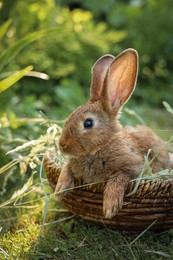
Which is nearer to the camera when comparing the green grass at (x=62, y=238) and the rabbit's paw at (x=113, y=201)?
the rabbit's paw at (x=113, y=201)

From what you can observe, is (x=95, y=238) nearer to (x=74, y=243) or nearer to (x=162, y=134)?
(x=74, y=243)

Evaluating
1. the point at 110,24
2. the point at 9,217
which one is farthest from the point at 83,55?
the point at 9,217

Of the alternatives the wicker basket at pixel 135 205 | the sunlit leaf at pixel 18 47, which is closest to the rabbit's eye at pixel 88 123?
the wicker basket at pixel 135 205

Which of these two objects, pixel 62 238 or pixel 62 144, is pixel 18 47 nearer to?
pixel 62 144

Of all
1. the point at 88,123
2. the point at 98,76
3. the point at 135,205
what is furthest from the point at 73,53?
the point at 135,205

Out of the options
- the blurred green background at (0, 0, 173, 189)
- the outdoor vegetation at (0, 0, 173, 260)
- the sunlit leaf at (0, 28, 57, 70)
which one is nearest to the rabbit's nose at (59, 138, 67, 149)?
the outdoor vegetation at (0, 0, 173, 260)

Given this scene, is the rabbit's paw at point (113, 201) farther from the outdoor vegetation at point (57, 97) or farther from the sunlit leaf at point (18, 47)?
the sunlit leaf at point (18, 47)

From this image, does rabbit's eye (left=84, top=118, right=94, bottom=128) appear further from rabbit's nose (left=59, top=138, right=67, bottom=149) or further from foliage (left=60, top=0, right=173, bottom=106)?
foliage (left=60, top=0, right=173, bottom=106)
